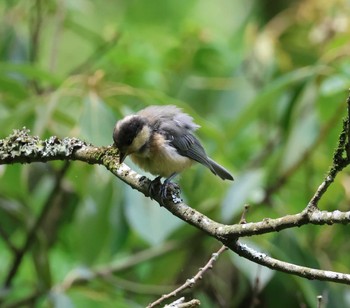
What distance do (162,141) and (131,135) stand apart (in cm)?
27


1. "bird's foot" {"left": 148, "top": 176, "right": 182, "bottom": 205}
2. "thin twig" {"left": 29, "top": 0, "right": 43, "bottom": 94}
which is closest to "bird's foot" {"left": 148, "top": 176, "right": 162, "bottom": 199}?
"bird's foot" {"left": 148, "top": 176, "right": 182, "bottom": 205}

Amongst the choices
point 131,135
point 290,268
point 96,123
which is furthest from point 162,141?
point 290,268

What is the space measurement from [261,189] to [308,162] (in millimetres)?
301

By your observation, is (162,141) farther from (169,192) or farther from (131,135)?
(169,192)

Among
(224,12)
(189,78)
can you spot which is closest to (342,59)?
(189,78)

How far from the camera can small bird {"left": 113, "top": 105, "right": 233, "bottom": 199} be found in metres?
2.86

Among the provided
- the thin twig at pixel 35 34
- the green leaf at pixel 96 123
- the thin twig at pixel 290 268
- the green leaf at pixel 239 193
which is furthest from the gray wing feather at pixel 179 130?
the thin twig at pixel 35 34

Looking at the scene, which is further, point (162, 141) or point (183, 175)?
point (183, 175)

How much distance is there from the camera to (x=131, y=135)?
2.75 m

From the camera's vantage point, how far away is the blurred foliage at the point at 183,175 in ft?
12.0

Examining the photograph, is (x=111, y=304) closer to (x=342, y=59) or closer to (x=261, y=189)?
(x=261, y=189)

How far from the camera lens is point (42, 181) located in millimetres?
4512

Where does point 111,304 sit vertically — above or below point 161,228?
below

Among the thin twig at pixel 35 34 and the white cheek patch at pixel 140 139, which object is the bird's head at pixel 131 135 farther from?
the thin twig at pixel 35 34
